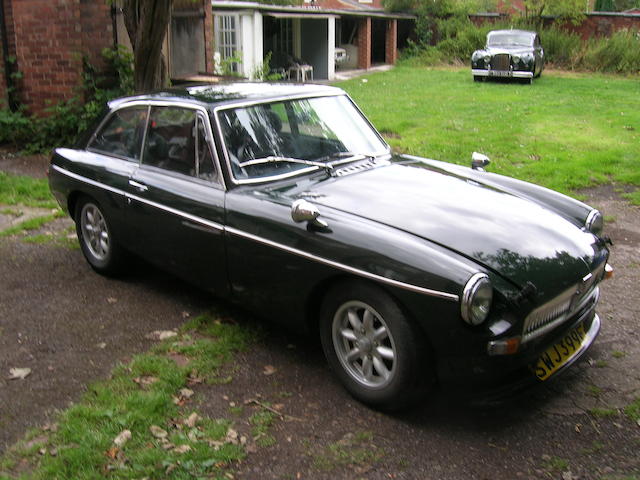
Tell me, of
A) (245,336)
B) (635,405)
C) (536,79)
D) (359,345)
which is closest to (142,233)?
(245,336)

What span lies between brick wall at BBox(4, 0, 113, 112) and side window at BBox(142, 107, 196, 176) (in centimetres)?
622

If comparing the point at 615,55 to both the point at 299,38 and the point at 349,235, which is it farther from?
the point at 349,235

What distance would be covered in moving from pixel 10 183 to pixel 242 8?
12.8 metres

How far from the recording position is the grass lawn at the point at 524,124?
9086mm

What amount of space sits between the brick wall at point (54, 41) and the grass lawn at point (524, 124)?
499cm

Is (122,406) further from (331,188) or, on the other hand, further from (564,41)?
(564,41)

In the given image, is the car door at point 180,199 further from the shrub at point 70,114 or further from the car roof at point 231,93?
the shrub at point 70,114

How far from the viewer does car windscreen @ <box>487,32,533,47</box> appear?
2158cm

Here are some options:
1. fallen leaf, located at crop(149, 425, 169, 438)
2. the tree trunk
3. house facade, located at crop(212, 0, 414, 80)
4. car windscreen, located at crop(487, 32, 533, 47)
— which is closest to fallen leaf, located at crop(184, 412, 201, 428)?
fallen leaf, located at crop(149, 425, 169, 438)

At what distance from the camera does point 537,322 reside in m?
3.23

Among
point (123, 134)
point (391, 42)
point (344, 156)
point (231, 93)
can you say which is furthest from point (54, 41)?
point (391, 42)

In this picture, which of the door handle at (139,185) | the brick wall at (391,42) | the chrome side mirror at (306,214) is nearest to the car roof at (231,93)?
the door handle at (139,185)

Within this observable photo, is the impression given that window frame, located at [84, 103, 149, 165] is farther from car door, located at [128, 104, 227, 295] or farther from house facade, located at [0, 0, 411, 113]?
house facade, located at [0, 0, 411, 113]

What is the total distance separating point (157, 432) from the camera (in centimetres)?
339
